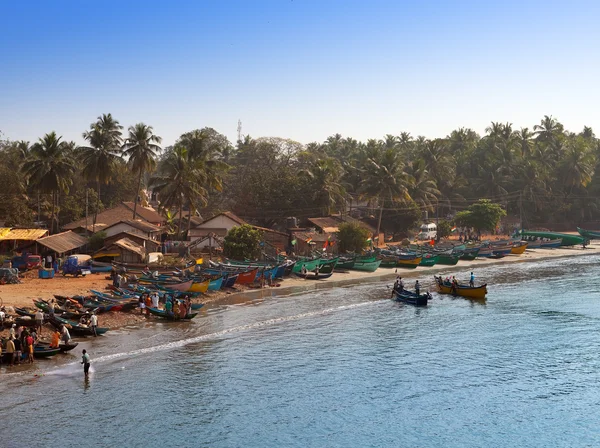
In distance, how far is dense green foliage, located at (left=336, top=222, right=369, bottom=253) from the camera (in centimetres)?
8175

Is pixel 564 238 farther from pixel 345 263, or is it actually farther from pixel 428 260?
pixel 345 263

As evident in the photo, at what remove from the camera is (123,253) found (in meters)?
62.3

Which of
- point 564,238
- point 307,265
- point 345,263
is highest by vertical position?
point 564,238

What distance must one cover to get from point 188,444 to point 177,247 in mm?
47704

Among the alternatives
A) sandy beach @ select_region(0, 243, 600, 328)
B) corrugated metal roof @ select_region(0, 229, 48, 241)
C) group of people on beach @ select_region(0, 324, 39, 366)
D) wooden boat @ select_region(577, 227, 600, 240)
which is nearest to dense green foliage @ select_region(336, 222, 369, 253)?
sandy beach @ select_region(0, 243, 600, 328)

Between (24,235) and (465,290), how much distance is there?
42084mm

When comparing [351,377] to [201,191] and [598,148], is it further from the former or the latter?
[598,148]

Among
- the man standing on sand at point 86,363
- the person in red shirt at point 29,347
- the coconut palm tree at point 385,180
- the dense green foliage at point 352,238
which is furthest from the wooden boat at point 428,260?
the person in red shirt at point 29,347

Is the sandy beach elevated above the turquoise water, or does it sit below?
above

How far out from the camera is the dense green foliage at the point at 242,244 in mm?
69188

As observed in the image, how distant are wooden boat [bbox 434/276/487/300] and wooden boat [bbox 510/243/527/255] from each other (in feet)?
128

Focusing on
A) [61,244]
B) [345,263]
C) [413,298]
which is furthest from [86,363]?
[345,263]

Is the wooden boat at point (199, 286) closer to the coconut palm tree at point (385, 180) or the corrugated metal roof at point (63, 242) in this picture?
the corrugated metal roof at point (63, 242)

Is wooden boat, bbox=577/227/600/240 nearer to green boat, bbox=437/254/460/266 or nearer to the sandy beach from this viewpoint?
the sandy beach
